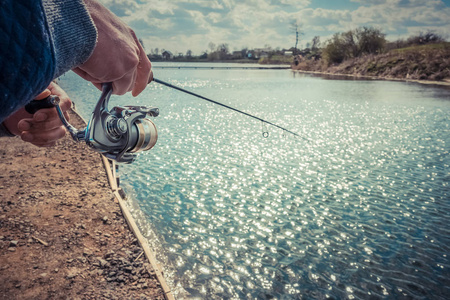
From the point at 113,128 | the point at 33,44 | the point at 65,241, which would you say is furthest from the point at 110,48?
the point at 65,241

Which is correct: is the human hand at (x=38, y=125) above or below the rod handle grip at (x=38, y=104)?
below

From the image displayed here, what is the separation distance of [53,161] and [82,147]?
1988 mm

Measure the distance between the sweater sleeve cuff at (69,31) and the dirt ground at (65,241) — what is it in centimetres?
419

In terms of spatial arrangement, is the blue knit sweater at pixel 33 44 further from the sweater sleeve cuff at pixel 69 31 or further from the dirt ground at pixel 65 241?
the dirt ground at pixel 65 241

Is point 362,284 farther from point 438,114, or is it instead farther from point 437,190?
point 438,114

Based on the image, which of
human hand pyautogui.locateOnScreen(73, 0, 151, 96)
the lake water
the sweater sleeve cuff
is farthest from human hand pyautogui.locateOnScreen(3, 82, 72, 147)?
the lake water

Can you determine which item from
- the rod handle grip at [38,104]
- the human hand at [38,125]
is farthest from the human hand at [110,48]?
the human hand at [38,125]

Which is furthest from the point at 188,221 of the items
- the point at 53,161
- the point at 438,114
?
the point at 438,114

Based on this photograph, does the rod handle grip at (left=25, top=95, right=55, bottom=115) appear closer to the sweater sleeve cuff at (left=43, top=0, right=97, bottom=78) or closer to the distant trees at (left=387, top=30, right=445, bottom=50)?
the sweater sleeve cuff at (left=43, top=0, right=97, bottom=78)

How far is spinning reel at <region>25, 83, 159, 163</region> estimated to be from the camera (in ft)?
6.54

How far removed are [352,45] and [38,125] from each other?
295 feet

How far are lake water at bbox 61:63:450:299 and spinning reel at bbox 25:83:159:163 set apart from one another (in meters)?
3.90

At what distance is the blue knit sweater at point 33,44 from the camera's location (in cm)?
85

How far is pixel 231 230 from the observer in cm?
738
